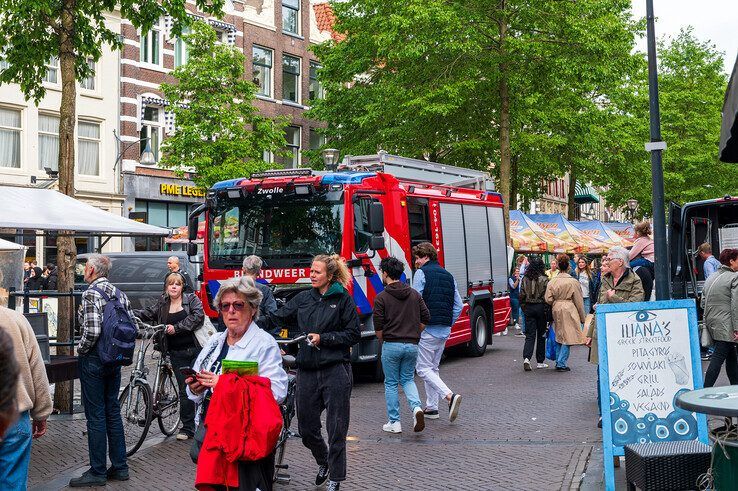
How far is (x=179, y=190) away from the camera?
35.3 metres

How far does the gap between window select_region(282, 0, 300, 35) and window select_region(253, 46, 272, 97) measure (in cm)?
166

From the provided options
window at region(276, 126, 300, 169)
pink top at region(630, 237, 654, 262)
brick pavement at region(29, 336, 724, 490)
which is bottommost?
brick pavement at region(29, 336, 724, 490)

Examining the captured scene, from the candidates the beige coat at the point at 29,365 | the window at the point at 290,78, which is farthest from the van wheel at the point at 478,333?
the window at the point at 290,78

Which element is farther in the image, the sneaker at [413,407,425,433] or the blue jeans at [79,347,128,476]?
the sneaker at [413,407,425,433]

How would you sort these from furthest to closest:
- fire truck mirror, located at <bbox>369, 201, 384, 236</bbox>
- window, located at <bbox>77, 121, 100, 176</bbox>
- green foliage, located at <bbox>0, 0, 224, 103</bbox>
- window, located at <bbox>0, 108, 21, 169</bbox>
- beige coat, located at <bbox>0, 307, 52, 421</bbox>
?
window, located at <bbox>77, 121, 100, 176</bbox> → window, located at <bbox>0, 108, 21, 169</bbox> → fire truck mirror, located at <bbox>369, 201, 384, 236</bbox> → green foliage, located at <bbox>0, 0, 224, 103</bbox> → beige coat, located at <bbox>0, 307, 52, 421</bbox>

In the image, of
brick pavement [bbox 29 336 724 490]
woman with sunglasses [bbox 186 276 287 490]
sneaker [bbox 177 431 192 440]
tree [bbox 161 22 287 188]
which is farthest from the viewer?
tree [bbox 161 22 287 188]

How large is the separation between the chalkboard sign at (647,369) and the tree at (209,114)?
857 inches

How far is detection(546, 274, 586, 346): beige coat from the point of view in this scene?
14164 mm

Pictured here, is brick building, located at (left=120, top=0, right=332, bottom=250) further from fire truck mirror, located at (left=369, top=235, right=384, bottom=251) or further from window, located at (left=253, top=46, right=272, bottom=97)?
fire truck mirror, located at (left=369, top=235, right=384, bottom=251)

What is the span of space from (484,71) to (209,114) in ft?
26.8

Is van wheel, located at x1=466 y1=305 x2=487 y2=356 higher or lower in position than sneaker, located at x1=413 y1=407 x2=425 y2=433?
higher

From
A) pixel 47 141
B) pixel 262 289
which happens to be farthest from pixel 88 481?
pixel 47 141

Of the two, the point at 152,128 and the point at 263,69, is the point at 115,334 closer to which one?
the point at 152,128

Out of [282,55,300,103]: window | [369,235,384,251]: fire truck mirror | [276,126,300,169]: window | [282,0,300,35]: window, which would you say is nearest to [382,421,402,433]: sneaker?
[369,235,384,251]: fire truck mirror
